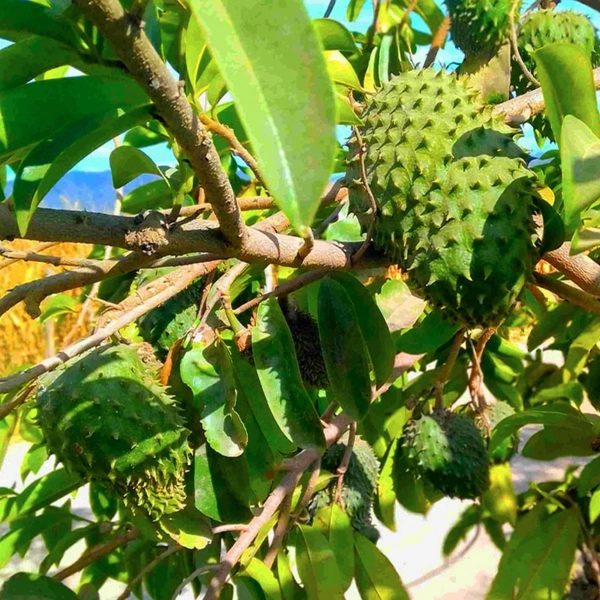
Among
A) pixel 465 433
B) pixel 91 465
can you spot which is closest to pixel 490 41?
pixel 465 433

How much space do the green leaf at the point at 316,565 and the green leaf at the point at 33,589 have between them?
535 millimetres

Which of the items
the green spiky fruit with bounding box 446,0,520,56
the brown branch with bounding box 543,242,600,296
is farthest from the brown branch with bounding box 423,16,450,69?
the brown branch with bounding box 543,242,600,296

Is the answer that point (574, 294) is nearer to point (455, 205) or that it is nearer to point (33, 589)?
point (455, 205)

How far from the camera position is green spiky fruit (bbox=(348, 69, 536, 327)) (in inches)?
36.6

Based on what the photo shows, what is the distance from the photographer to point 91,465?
1048 millimetres

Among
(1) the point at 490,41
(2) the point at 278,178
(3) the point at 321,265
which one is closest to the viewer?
(2) the point at 278,178

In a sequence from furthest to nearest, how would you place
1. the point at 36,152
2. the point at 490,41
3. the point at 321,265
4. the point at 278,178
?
the point at 490,41, the point at 321,265, the point at 36,152, the point at 278,178

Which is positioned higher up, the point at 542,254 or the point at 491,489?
the point at 542,254

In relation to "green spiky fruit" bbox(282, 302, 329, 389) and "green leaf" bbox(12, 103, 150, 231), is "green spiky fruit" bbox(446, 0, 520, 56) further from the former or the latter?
"green leaf" bbox(12, 103, 150, 231)

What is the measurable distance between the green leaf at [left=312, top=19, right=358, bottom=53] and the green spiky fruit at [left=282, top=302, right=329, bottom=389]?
450mm

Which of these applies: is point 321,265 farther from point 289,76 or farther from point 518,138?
point 289,76

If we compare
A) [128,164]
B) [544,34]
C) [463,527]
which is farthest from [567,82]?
[463,527]

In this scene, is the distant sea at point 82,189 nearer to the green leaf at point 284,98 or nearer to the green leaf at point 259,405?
the green leaf at point 259,405

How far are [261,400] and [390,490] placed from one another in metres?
1.12
